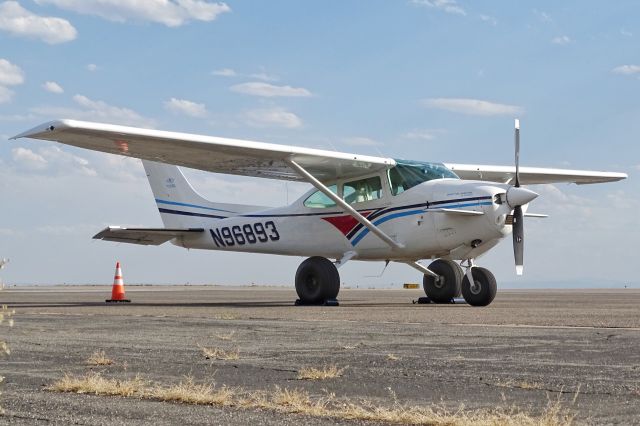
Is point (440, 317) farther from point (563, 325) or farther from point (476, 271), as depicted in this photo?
point (476, 271)

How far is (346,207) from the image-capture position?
59.3ft

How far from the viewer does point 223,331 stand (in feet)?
33.8

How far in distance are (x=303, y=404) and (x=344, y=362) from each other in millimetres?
2194

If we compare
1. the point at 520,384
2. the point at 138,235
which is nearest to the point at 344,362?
the point at 520,384

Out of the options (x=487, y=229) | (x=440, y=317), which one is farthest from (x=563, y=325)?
(x=487, y=229)

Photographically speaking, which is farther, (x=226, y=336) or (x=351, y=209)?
(x=351, y=209)

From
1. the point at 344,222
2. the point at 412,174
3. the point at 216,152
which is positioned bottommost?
the point at 344,222

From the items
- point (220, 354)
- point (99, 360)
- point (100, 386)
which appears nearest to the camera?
point (100, 386)

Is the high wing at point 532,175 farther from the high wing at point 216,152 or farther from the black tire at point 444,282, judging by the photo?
the black tire at point 444,282

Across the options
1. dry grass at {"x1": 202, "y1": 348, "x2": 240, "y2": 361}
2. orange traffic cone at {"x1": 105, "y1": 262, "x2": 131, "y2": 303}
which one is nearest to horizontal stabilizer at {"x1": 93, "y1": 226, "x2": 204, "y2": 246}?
orange traffic cone at {"x1": 105, "y1": 262, "x2": 131, "y2": 303}

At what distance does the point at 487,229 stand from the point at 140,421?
43.1 feet

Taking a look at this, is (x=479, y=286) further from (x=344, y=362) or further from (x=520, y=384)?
(x=520, y=384)

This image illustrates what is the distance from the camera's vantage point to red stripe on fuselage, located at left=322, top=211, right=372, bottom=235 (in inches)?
735

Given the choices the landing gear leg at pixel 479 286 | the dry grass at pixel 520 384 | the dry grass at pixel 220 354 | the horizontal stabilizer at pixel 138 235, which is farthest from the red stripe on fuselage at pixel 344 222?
the dry grass at pixel 520 384
